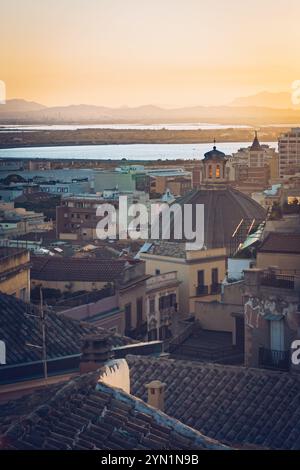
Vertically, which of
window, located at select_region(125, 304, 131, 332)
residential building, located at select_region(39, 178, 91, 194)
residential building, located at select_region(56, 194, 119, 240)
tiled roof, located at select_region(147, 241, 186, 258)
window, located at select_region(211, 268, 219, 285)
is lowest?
residential building, located at select_region(39, 178, 91, 194)

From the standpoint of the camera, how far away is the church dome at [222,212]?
21859 mm

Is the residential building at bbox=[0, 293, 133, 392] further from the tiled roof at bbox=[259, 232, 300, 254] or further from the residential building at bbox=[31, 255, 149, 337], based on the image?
the residential building at bbox=[31, 255, 149, 337]

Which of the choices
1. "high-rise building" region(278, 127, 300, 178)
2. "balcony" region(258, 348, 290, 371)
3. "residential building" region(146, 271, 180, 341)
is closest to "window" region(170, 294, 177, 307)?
"residential building" region(146, 271, 180, 341)

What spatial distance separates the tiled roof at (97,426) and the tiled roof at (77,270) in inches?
428

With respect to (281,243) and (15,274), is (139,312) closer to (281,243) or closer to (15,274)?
(15,274)

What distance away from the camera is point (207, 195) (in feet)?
79.4

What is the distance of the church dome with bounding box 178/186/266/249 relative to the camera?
21.9 m

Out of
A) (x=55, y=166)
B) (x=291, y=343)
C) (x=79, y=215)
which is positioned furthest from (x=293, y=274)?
(x=55, y=166)

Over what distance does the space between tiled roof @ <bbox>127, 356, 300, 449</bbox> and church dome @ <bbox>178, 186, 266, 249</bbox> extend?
12458 millimetres

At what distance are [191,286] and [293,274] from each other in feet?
32.4

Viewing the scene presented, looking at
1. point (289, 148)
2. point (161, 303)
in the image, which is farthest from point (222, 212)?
point (289, 148)

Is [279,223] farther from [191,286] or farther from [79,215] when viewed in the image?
[79,215]

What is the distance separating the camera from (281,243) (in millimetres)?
10969
